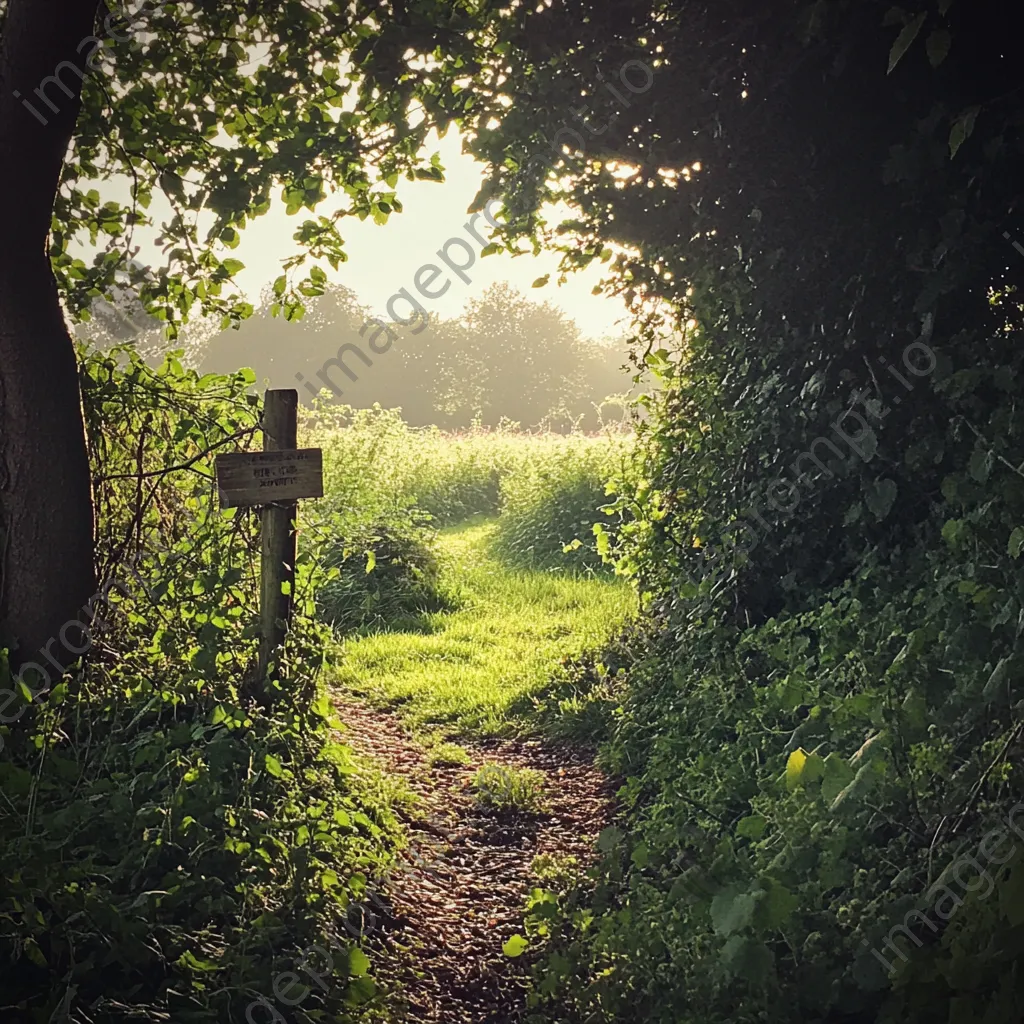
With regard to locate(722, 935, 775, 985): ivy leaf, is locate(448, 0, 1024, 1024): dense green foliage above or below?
above

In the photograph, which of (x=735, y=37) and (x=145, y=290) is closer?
(x=735, y=37)

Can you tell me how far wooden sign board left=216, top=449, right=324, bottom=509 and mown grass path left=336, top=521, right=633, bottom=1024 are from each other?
6.43 feet

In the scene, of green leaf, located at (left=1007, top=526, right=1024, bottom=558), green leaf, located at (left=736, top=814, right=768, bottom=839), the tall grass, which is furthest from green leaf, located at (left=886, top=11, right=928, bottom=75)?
the tall grass

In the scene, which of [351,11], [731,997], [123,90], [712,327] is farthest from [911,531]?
[123,90]

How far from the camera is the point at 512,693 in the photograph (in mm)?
6363

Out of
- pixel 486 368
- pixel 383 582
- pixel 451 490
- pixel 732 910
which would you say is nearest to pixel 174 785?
pixel 732 910

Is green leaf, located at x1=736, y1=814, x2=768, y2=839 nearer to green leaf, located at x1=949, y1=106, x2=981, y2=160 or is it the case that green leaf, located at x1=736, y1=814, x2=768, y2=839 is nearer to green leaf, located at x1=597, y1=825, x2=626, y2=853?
green leaf, located at x1=597, y1=825, x2=626, y2=853

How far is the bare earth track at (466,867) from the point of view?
3.31m

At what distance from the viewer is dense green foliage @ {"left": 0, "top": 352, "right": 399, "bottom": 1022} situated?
2.69 metres

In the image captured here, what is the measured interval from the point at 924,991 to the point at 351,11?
5.24m

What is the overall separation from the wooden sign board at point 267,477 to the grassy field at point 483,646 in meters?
1.94

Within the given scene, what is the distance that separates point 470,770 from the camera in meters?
5.31

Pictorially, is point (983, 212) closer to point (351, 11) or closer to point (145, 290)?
point (351, 11)

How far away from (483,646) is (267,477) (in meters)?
3.85
